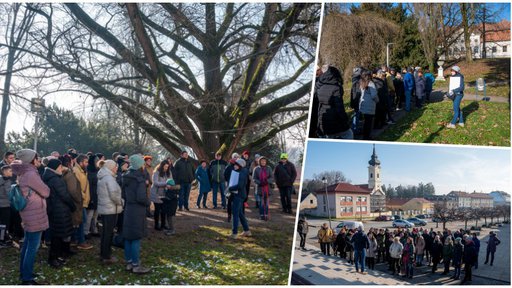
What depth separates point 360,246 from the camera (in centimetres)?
579

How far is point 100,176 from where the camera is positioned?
20.6ft

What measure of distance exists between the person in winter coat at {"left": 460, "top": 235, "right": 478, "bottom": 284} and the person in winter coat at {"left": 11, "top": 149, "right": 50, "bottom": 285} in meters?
5.67

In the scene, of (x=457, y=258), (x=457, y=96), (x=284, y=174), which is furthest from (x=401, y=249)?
(x=284, y=174)

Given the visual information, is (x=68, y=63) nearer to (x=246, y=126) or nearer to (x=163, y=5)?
(x=163, y=5)

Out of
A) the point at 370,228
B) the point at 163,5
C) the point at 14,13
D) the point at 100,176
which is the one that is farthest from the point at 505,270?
the point at 14,13

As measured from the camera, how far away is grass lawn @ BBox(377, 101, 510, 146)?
647 centimetres

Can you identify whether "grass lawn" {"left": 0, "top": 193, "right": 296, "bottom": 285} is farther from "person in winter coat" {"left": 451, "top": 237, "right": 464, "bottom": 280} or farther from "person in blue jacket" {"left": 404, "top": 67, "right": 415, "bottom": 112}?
"person in blue jacket" {"left": 404, "top": 67, "right": 415, "bottom": 112}

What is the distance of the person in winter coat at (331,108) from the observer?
19.6ft

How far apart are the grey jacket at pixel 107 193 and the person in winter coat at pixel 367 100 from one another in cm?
385

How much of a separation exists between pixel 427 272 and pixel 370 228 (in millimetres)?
950

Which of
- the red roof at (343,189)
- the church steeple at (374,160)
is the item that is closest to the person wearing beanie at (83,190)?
the red roof at (343,189)

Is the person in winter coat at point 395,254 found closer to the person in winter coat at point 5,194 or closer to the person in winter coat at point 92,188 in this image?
the person in winter coat at point 92,188

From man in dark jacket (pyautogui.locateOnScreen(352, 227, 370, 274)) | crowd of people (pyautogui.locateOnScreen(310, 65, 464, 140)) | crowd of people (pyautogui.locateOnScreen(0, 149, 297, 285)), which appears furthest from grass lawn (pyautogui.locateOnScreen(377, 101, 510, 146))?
crowd of people (pyautogui.locateOnScreen(0, 149, 297, 285))

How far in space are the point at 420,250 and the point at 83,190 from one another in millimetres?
5183
